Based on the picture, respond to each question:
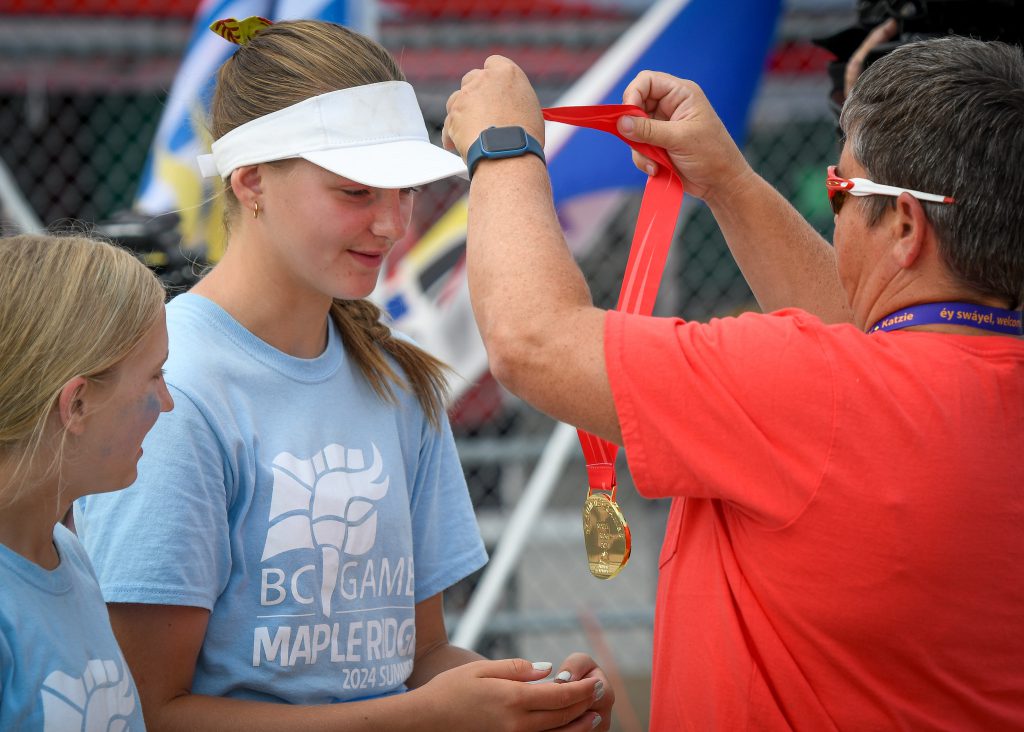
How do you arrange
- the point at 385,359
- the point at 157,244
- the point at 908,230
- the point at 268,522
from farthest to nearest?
the point at 157,244 → the point at 385,359 → the point at 268,522 → the point at 908,230

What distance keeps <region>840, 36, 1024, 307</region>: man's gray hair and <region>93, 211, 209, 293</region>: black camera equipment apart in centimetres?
164

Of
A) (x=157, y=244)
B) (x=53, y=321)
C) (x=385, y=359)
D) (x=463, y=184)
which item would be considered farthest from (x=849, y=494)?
(x=463, y=184)

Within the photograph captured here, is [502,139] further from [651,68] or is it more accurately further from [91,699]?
[651,68]

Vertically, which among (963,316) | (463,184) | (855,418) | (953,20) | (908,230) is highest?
(953,20)

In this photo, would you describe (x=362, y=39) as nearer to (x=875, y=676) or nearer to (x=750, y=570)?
(x=750, y=570)

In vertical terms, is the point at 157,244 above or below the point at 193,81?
below

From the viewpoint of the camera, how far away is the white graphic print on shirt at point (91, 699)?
1483mm

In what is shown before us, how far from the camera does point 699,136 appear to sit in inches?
74.6

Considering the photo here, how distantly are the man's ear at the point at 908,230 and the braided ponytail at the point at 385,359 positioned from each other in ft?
2.98

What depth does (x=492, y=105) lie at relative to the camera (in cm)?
168

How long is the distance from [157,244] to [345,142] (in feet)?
3.68

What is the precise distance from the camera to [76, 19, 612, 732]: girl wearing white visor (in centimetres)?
172

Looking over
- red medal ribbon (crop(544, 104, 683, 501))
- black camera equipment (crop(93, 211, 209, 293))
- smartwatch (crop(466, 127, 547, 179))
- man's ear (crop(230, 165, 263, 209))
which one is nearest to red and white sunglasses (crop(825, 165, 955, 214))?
red medal ribbon (crop(544, 104, 683, 501))

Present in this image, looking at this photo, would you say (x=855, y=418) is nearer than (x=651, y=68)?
Yes
